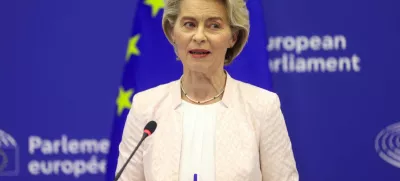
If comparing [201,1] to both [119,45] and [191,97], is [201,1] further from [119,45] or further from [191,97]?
[119,45]

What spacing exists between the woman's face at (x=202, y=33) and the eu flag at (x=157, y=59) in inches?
36.2

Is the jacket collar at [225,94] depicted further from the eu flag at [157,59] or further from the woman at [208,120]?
the eu flag at [157,59]

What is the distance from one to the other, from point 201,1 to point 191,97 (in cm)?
33

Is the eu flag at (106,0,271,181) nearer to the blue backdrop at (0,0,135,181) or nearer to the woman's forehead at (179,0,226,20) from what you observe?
the blue backdrop at (0,0,135,181)

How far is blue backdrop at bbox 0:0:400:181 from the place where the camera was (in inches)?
136

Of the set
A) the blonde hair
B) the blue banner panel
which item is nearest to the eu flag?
the blue banner panel

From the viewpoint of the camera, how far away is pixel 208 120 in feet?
7.06

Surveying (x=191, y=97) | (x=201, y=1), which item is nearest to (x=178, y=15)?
(x=201, y=1)

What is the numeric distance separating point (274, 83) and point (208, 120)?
4.46 feet

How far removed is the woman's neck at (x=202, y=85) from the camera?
85.4 inches

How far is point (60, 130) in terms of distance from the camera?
351 cm

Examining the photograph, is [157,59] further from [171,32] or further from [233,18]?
[233,18]

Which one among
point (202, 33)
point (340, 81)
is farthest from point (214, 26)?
point (340, 81)

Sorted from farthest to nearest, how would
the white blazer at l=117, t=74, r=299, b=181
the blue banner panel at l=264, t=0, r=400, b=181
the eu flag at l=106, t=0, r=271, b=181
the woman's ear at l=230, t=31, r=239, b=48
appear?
the blue banner panel at l=264, t=0, r=400, b=181, the eu flag at l=106, t=0, r=271, b=181, the woman's ear at l=230, t=31, r=239, b=48, the white blazer at l=117, t=74, r=299, b=181
